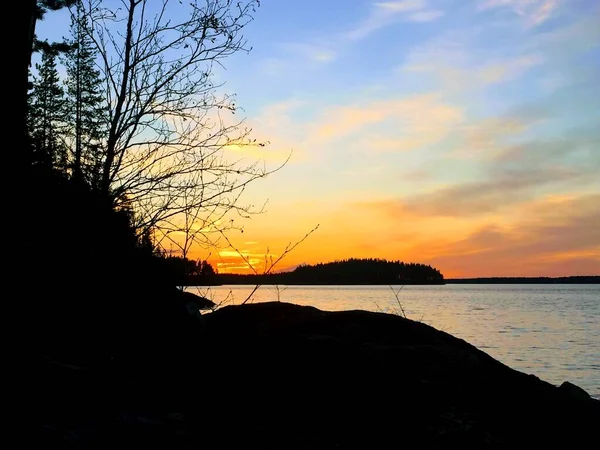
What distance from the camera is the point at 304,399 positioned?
5414 millimetres

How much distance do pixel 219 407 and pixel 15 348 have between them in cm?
188

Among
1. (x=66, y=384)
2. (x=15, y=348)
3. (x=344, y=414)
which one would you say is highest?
(x=15, y=348)

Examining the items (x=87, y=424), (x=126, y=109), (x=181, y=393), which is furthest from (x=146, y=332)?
(x=126, y=109)

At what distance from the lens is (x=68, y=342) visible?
6.69 meters

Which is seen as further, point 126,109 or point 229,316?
point 126,109

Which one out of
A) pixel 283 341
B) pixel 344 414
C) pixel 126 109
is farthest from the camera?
pixel 126 109

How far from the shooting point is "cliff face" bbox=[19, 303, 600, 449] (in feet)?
14.9

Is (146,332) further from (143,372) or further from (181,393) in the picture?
(181,393)

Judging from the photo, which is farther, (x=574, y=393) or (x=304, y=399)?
(x=574, y=393)

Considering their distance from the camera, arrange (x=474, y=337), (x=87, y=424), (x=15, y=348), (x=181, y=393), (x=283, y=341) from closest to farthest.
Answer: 1. (x=87, y=424)
2. (x=15, y=348)
3. (x=181, y=393)
4. (x=283, y=341)
5. (x=474, y=337)

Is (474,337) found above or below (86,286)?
below

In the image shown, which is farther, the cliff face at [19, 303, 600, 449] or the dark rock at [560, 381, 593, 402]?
the dark rock at [560, 381, 593, 402]

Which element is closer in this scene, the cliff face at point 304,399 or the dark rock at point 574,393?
the cliff face at point 304,399

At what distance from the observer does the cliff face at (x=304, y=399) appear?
4527mm
